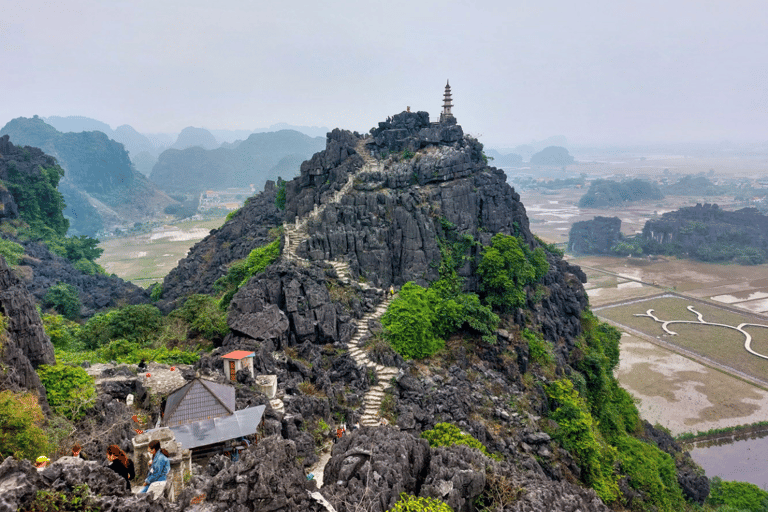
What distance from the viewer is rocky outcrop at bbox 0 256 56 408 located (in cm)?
1523

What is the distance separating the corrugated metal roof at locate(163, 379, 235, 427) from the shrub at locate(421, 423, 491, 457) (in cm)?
867

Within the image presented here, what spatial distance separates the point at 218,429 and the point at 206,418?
2.18 ft

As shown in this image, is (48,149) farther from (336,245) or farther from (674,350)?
(674,350)

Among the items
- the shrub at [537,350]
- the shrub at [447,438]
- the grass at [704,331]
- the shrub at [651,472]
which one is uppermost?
the shrub at [447,438]

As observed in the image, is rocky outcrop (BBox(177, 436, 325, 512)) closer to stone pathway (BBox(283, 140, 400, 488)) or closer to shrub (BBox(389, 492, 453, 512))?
shrub (BBox(389, 492, 453, 512))

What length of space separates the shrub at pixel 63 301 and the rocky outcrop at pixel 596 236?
349 ft

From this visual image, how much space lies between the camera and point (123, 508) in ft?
28.2

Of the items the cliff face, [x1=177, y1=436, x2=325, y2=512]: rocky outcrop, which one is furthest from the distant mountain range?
[x1=177, y1=436, x2=325, y2=512]: rocky outcrop

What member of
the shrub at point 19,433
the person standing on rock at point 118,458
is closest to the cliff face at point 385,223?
the shrub at point 19,433

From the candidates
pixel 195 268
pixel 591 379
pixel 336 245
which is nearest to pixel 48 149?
pixel 195 268

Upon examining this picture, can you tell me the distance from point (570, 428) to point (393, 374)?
1074 cm

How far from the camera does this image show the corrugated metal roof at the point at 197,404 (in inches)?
599

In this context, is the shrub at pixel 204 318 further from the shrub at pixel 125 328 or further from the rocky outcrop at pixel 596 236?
the rocky outcrop at pixel 596 236

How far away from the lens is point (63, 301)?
45.2 meters
